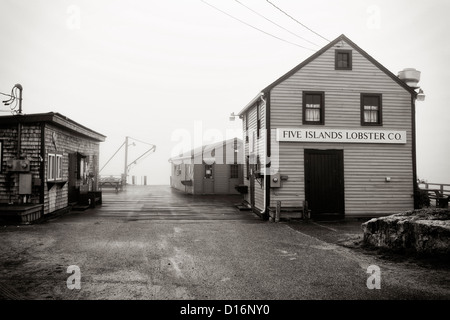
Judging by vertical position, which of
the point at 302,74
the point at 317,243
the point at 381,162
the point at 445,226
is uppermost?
the point at 302,74

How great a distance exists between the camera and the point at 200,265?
7.88 m

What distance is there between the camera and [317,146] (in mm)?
15531

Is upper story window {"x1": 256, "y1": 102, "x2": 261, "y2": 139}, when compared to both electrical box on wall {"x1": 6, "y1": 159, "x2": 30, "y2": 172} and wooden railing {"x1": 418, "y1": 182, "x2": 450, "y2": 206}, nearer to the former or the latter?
electrical box on wall {"x1": 6, "y1": 159, "x2": 30, "y2": 172}

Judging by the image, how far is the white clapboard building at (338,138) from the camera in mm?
15273

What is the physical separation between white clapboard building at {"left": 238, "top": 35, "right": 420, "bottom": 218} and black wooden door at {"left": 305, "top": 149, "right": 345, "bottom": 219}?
4 cm

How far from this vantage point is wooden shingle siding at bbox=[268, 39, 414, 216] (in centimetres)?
1537

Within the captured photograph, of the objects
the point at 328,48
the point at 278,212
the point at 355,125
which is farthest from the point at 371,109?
the point at 278,212

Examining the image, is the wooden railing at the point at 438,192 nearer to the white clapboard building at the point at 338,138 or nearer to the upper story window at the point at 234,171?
the white clapboard building at the point at 338,138

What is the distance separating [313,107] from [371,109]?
9.19ft

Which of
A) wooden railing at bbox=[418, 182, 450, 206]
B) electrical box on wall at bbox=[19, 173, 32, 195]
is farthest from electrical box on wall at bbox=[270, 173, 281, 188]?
electrical box on wall at bbox=[19, 173, 32, 195]

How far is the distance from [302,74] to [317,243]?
8341 millimetres
